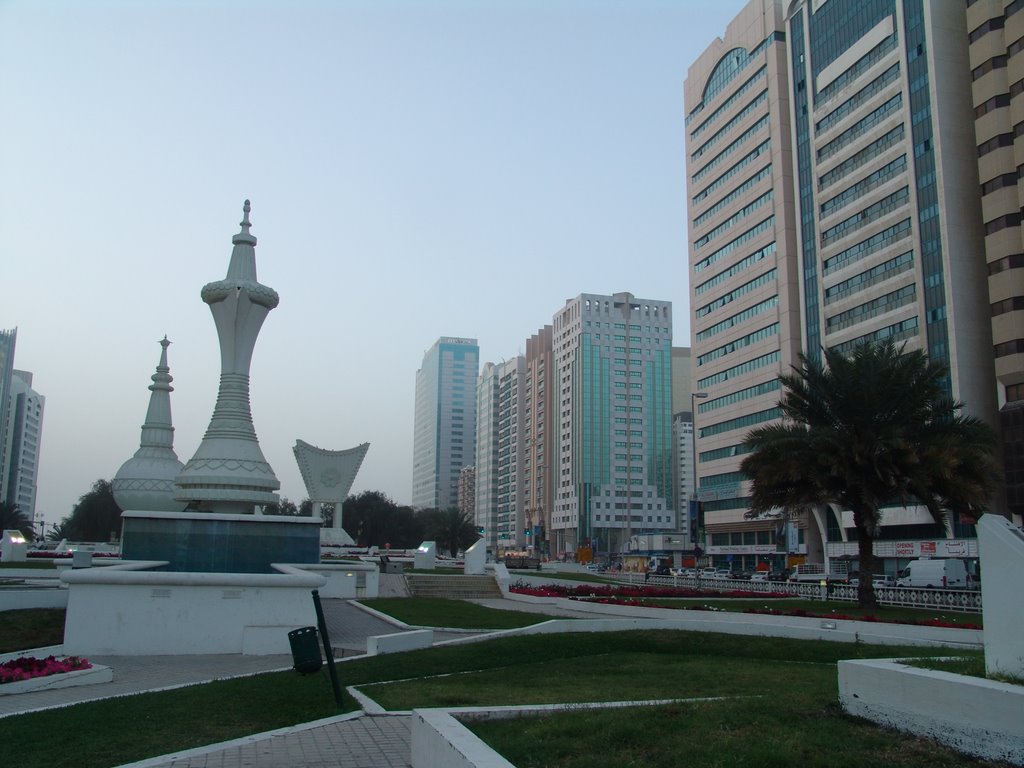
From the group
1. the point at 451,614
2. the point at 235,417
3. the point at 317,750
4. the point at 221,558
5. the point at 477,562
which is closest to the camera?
the point at 317,750

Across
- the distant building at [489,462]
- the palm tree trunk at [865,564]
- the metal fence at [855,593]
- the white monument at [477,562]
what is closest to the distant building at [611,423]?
the distant building at [489,462]

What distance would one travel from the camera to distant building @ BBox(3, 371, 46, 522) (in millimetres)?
173375

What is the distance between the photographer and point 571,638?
18.0m

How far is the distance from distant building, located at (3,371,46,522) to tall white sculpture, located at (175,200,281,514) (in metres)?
152

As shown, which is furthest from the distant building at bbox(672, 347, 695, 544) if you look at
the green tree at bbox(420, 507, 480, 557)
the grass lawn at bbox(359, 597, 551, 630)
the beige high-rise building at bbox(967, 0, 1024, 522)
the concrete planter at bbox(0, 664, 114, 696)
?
the concrete planter at bbox(0, 664, 114, 696)

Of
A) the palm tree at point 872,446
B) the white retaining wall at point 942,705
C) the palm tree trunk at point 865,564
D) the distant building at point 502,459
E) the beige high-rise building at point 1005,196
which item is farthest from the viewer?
the distant building at point 502,459

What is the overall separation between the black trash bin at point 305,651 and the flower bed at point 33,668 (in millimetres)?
6860


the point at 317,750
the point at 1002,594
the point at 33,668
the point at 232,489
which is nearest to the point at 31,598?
the point at 33,668

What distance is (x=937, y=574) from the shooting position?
141ft

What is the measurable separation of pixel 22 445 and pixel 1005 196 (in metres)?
185

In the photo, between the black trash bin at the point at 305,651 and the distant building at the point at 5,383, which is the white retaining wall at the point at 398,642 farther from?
the distant building at the point at 5,383

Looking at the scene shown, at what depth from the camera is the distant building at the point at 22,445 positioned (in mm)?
173375

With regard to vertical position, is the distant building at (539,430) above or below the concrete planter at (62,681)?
above

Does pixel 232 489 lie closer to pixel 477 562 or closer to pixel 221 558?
pixel 221 558
